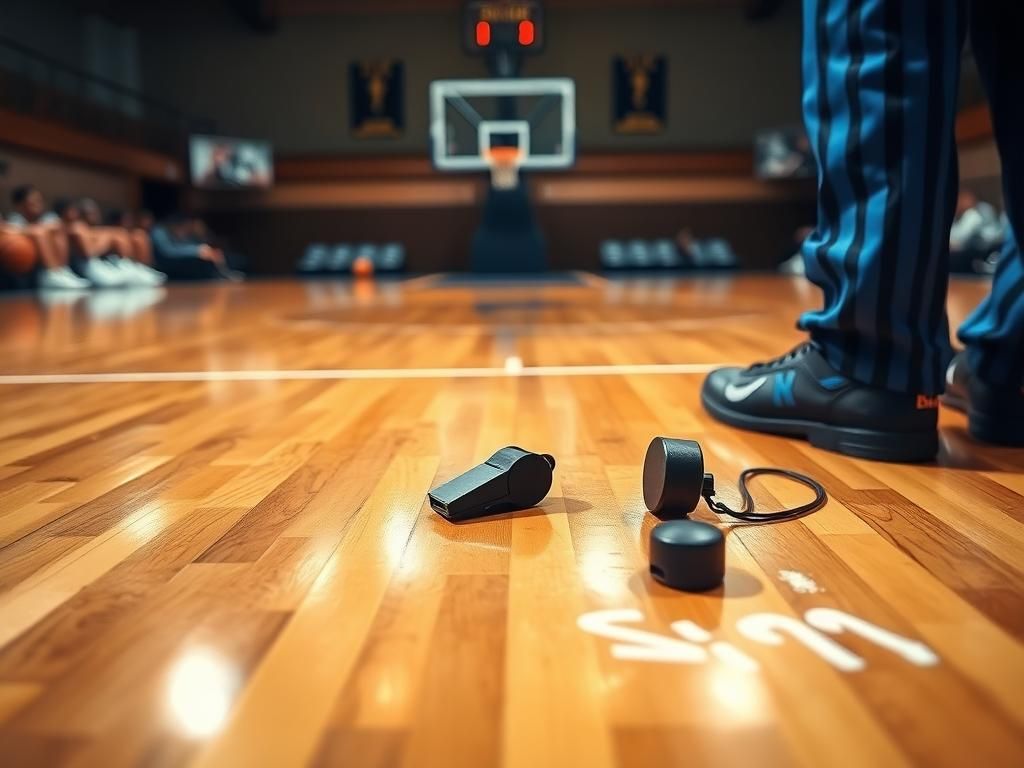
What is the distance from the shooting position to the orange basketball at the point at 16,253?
5871mm

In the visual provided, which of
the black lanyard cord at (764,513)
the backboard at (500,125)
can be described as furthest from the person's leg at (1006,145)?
the backboard at (500,125)

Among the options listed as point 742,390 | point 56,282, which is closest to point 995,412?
point 742,390

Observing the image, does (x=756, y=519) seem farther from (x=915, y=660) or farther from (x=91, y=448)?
(x=91, y=448)

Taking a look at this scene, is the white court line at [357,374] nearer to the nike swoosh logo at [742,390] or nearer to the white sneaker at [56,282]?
the nike swoosh logo at [742,390]

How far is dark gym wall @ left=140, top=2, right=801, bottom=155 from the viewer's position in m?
10.3

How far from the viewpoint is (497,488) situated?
75 cm

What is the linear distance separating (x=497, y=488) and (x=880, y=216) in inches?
19.6

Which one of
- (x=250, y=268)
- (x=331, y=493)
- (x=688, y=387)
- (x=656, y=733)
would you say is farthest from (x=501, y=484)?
(x=250, y=268)

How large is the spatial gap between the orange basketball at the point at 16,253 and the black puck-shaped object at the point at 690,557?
6442 mm

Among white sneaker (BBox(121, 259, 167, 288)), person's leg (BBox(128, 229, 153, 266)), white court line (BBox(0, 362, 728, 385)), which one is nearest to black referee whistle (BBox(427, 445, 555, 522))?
white court line (BBox(0, 362, 728, 385))

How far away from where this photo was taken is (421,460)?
0.97m

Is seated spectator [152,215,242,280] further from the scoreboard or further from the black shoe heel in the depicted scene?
the black shoe heel

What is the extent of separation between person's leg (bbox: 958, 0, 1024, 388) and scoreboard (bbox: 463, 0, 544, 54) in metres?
7.00

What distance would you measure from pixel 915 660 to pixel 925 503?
0.33 m
